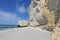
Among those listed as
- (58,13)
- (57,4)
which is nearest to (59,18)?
(58,13)

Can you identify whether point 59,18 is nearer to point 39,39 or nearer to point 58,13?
point 58,13

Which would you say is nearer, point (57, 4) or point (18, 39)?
point (57, 4)

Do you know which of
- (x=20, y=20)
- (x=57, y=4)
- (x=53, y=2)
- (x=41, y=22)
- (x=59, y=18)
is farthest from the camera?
(x=20, y=20)

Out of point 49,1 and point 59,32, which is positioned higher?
point 49,1

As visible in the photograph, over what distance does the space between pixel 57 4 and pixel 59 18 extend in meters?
0.80

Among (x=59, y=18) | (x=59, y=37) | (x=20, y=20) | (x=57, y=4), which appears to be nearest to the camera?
(x=59, y=37)

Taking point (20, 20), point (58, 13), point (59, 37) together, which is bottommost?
point (20, 20)

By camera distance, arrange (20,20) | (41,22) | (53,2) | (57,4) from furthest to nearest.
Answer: (20,20)
(41,22)
(53,2)
(57,4)

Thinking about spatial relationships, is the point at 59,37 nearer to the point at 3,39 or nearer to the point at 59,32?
the point at 59,32

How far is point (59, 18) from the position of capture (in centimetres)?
612

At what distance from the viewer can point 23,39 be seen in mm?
7457

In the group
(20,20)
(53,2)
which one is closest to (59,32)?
(53,2)

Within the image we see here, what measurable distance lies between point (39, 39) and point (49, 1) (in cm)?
172

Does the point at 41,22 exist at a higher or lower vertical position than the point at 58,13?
lower
